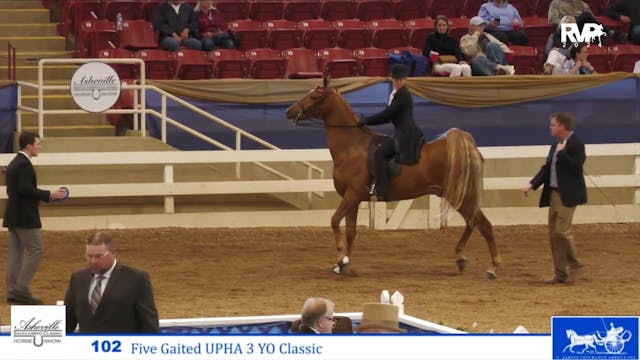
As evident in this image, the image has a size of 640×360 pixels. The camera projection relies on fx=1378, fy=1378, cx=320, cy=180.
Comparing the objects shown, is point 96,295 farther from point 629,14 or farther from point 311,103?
point 629,14

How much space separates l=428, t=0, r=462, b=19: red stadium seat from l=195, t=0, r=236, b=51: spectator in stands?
164 inches

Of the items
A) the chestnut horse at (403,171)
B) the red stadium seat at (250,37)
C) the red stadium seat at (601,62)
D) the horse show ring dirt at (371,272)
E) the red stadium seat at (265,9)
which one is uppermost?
the red stadium seat at (265,9)

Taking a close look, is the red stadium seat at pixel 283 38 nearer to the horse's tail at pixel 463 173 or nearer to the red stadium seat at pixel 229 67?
the red stadium seat at pixel 229 67

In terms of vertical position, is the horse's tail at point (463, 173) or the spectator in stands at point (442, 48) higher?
the spectator in stands at point (442, 48)

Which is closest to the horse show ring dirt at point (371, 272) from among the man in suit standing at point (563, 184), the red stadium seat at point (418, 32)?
the man in suit standing at point (563, 184)

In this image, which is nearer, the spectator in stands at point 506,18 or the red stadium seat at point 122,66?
the red stadium seat at point 122,66

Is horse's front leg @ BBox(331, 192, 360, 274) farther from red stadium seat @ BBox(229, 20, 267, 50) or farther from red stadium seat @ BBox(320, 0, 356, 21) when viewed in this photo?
red stadium seat @ BBox(320, 0, 356, 21)

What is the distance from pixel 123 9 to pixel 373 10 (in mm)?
4491

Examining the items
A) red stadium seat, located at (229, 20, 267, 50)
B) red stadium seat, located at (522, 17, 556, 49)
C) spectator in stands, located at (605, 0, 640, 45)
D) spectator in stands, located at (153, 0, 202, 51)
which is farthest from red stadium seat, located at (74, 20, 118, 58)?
spectator in stands, located at (605, 0, 640, 45)

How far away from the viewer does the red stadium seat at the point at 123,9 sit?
76.7 feet

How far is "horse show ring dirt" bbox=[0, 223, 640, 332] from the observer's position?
45.2 feet

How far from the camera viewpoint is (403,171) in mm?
16031

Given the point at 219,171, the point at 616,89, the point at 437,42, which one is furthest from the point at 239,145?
the point at 616,89

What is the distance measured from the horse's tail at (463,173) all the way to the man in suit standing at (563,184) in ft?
3.15
